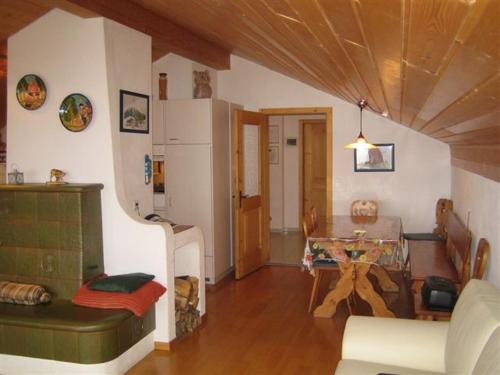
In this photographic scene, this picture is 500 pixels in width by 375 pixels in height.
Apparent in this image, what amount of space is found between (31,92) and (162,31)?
135 cm

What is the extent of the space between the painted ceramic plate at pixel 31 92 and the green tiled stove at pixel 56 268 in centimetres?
69

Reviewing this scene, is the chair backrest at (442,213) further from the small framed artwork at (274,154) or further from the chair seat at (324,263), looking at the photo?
the small framed artwork at (274,154)

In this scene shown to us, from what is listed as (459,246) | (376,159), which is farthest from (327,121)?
(459,246)

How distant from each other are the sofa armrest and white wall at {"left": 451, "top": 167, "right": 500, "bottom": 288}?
0.72 metres

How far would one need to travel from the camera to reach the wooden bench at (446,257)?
12.8 ft

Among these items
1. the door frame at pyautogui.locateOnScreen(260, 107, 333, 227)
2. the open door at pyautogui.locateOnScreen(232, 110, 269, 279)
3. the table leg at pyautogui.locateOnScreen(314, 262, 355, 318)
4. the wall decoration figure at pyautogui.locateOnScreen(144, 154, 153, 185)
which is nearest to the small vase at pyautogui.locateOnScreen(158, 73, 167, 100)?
the open door at pyautogui.locateOnScreen(232, 110, 269, 279)

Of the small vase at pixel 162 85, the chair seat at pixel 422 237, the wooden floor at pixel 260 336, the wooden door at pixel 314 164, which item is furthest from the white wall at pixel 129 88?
the wooden door at pixel 314 164

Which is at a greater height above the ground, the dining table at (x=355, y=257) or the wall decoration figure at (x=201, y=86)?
the wall decoration figure at (x=201, y=86)

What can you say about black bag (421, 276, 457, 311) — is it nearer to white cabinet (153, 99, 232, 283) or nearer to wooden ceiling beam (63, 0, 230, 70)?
white cabinet (153, 99, 232, 283)

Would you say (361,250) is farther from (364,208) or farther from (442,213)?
(442,213)

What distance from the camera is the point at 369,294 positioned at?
473cm

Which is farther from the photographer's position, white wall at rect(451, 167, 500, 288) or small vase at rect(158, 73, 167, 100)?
small vase at rect(158, 73, 167, 100)

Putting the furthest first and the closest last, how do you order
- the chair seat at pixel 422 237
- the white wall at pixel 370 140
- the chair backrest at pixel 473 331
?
the white wall at pixel 370 140 → the chair seat at pixel 422 237 → the chair backrest at pixel 473 331

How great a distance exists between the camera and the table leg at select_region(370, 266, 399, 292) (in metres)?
5.64
